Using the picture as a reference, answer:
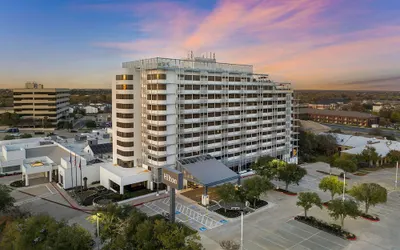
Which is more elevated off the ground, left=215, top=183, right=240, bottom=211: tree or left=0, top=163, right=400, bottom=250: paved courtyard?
left=215, top=183, right=240, bottom=211: tree

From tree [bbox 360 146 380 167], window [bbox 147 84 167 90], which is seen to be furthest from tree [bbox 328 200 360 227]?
tree [bbox 360 146 380 167]

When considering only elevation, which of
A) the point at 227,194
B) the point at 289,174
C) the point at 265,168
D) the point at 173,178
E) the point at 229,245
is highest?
the point at 173,178

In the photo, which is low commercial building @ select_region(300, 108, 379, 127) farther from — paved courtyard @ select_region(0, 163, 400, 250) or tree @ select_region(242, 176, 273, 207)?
tree @ select_region(242, 176, 273, 207)

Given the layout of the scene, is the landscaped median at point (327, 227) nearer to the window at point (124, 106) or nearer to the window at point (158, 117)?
the window at point (158, 117)

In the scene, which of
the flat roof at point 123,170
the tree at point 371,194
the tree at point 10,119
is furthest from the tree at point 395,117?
the tree at point 10,119

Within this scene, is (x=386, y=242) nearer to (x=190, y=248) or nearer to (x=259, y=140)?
(x=190, y=248)

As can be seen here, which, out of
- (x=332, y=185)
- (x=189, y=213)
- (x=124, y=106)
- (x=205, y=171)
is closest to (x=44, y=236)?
(x=189, y=213)

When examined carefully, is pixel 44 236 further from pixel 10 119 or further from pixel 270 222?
pixel 10 119
